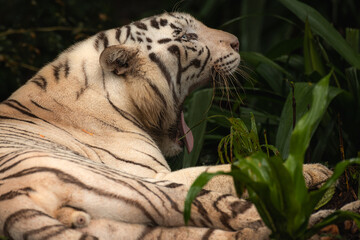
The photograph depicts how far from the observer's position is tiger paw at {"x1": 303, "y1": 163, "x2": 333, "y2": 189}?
241 cm

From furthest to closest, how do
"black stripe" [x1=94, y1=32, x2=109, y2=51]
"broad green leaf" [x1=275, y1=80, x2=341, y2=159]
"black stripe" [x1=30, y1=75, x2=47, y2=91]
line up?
"broad green leaf" [x1=275, y1=80, x2=341, y2=159] < "black stripe" [x1=94, y1=32, x2=109, y2=51] < "black stripe" [x1=30, y1=75, x2=47, y2=91]

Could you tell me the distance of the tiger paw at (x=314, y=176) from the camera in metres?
2.41

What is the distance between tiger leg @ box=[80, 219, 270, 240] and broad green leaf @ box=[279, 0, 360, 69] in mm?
2011

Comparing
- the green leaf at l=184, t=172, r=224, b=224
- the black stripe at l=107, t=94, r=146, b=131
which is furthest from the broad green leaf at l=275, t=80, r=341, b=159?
the green leaf at l=184, t=172, r=224, b=224

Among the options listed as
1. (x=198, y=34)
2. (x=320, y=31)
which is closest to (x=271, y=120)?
(x=320, y=31)

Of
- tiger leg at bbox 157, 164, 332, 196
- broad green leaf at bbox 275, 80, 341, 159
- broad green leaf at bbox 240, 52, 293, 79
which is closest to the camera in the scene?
tiger leg at bbox 157, 164, 332, 196

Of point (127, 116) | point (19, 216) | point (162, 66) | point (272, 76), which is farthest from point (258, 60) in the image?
point (19, 216)

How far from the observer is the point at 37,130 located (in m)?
2.48

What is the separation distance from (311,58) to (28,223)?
2.61m

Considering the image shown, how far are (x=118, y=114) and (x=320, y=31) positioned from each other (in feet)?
5.50

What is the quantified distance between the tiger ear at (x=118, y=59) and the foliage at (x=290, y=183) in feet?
3.69

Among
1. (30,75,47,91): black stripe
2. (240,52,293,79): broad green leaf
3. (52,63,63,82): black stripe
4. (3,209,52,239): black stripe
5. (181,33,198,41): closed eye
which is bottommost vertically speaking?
(3,209,52,239): black stripe

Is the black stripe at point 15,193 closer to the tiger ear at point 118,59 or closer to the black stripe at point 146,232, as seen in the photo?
the black stripe at point 146,232

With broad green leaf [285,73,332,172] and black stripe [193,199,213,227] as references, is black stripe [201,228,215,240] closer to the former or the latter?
black stripe [193,199,213,227]
